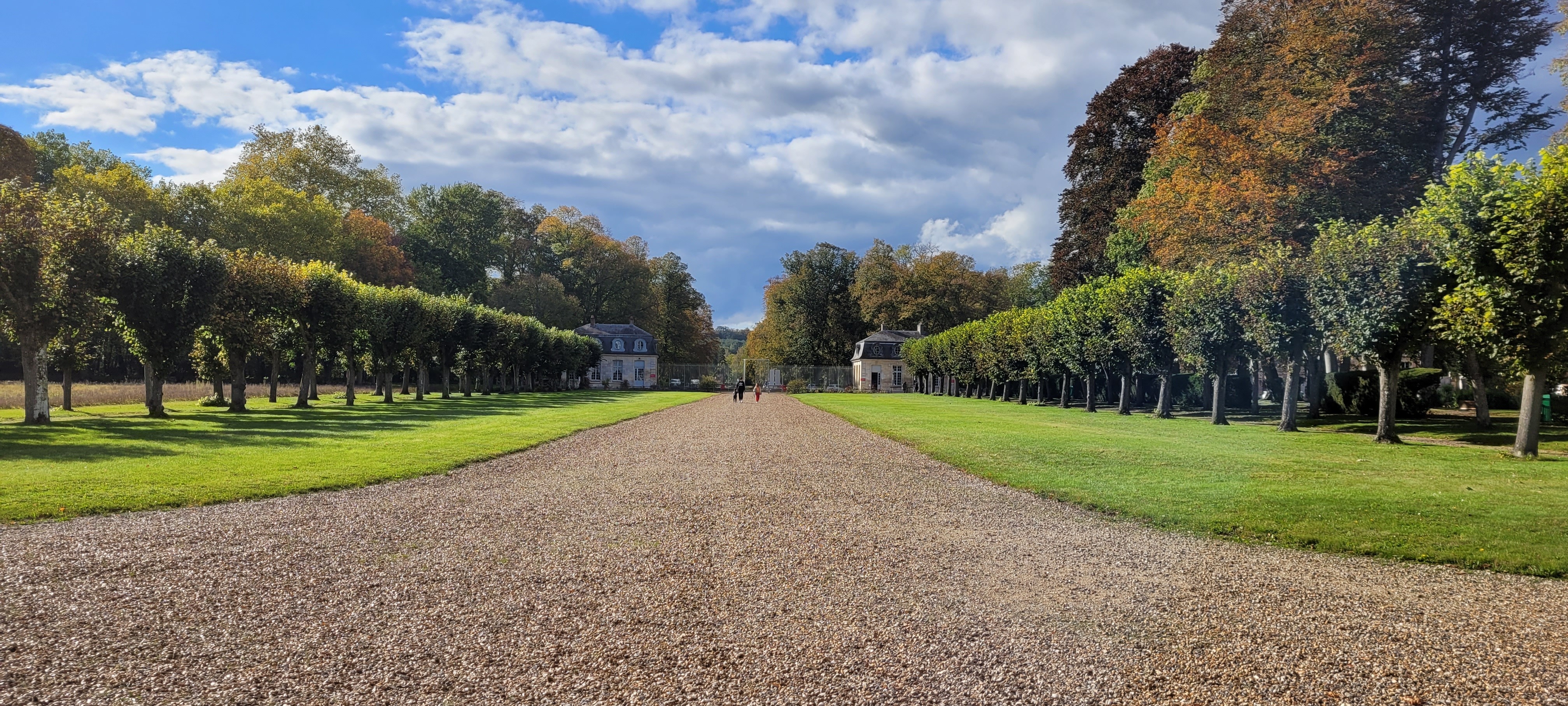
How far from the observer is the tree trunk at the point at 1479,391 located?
25.4m

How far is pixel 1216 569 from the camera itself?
755cm

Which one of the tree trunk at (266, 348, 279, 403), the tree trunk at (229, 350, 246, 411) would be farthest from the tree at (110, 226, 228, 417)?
the tree trunk at (266, 348, 279, 403)

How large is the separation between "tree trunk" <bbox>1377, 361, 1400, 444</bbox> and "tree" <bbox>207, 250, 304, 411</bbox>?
34.0 metres

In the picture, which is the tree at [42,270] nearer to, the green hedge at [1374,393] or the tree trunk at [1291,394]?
the tree trunk at [1291,394]

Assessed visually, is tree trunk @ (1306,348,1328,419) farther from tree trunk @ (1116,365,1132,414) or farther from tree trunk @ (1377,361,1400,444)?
tree trunk @ (1377,361,1400,444)

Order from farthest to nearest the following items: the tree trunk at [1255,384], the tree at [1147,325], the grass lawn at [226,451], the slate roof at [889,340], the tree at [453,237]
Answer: the slate roof at [889,340] < the tree at [453,237] < the tree trunk at [1255,384] < the tree at [1147,325] < the grass lawn at [226,451]

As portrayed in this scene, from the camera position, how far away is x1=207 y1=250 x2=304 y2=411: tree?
27.2m

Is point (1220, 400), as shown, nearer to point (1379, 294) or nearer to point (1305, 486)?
point (1379, 294)

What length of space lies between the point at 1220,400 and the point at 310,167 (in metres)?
63.1

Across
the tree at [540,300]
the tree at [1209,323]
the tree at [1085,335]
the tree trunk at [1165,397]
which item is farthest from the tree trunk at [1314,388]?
the tree at [540,300]

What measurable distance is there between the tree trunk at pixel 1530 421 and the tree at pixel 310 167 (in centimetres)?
6369

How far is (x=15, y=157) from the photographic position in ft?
150

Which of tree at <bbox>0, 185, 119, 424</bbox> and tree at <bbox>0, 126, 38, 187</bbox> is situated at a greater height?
tree at <bbox>0, 126, 38, 187</bbox>

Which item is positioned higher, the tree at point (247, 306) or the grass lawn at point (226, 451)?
the tree at point (247, 306)
